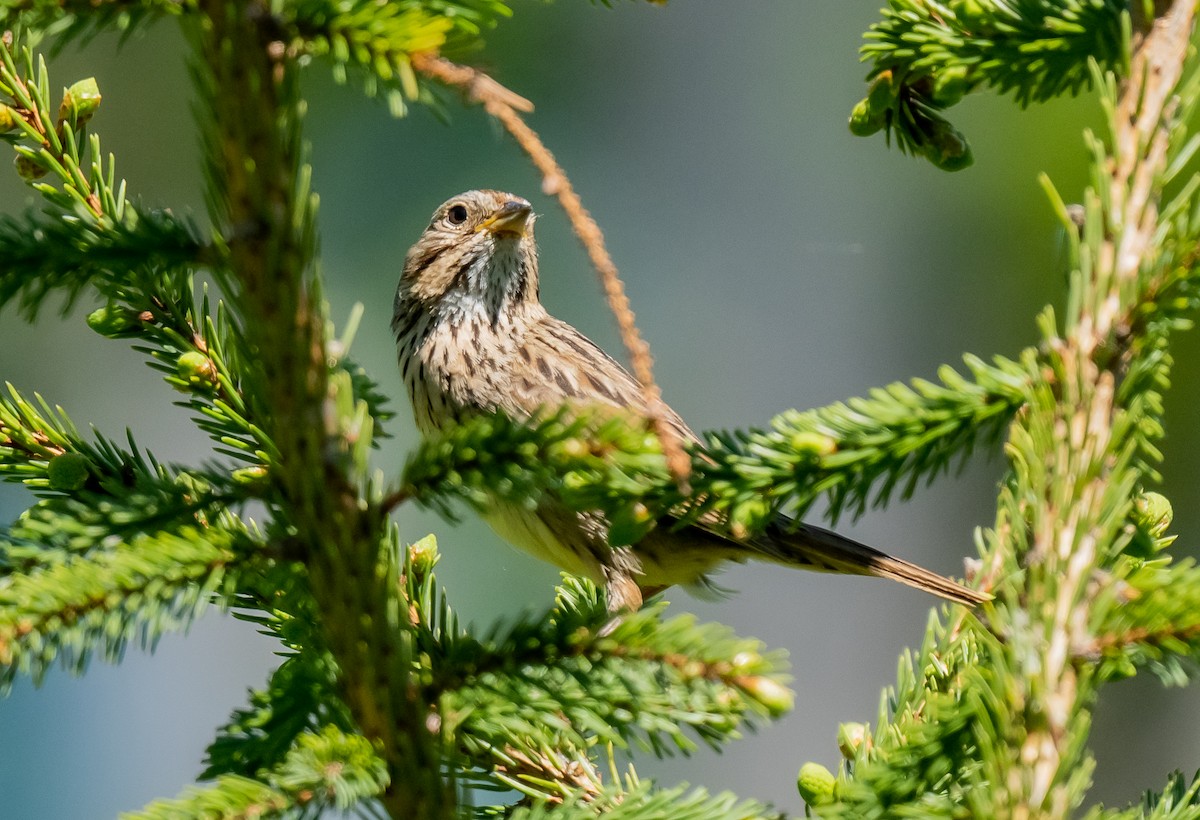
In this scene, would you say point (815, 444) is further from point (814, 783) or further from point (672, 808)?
point (814, 783)

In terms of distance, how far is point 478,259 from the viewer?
156 inches

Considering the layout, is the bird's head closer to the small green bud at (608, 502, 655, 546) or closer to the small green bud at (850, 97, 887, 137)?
the small green bud at (850, 97, 887, 137)

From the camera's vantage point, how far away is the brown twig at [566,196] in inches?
43.2

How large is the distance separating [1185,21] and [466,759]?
1.42m

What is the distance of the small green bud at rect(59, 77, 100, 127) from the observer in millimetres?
2102

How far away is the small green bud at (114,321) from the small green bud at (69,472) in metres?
0.31

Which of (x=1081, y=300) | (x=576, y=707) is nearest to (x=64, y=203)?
(x=576, y=707)

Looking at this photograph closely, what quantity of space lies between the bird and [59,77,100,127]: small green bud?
55.1 inches

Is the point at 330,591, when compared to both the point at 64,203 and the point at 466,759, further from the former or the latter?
the point at 64,203

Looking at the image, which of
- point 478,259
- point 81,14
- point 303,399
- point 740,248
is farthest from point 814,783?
point 740,248

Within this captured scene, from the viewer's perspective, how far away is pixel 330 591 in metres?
1.20

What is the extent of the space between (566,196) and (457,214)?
3.06 meters

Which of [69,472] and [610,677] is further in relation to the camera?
[69,472]

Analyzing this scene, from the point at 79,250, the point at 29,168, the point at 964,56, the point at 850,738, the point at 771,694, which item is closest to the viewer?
the point at 771,694
